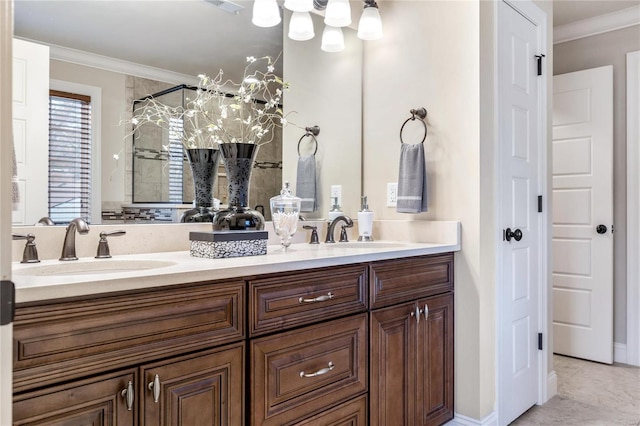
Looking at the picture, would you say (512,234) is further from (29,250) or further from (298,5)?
(29,250)

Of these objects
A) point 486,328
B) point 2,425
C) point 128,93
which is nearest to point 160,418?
point 2,425

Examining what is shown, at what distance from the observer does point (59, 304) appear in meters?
0.97

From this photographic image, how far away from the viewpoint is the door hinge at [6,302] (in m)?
0.67

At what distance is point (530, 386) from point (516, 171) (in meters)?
1.19

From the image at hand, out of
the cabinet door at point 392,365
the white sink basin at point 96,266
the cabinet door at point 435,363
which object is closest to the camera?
the white sink basin at point 96,266

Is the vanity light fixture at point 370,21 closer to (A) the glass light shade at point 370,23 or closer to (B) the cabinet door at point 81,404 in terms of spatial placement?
(A) the glass light shade at point 370,23

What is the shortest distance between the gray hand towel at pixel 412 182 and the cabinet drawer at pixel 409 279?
0.29m

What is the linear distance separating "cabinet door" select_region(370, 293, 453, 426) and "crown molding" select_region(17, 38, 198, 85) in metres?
1.22

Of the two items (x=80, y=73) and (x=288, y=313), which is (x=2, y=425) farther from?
(x=80, y=73)

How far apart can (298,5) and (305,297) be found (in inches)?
58.2

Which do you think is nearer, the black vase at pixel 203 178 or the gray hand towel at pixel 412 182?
the black vase at pixel 203 178

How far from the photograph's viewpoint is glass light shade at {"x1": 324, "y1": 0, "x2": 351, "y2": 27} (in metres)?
2.28

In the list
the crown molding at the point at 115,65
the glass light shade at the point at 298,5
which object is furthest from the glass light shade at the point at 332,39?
the crown molding at the point at 115,65

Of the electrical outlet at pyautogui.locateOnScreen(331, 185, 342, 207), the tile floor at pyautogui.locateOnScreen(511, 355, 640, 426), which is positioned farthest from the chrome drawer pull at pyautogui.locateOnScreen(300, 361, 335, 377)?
the tile floor at pyautogui.locateOnScreen(511, 355, 640, 426)
